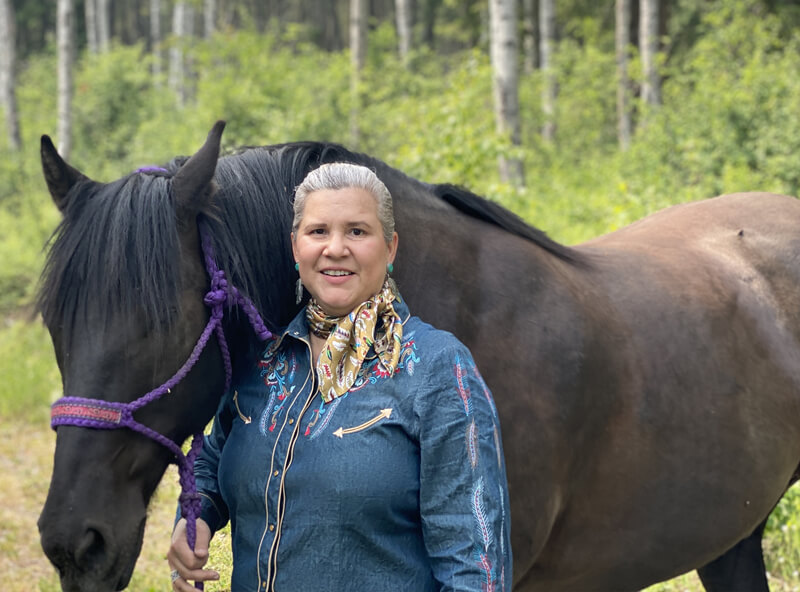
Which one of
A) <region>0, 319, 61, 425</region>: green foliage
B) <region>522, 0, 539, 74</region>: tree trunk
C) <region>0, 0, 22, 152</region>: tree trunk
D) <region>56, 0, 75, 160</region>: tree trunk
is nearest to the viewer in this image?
<region>0, 319, 61, 425</region>: green foliage

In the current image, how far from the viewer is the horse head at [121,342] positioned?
1788 mm

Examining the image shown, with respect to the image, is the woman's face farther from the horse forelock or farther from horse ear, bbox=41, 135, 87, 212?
horse ear, bbox=41, 135, 87, 212

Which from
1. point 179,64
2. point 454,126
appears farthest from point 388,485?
point 179,64

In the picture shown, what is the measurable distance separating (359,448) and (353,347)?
217mm

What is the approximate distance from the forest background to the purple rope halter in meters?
0.41

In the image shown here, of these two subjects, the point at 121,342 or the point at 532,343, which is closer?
the point at 121,342

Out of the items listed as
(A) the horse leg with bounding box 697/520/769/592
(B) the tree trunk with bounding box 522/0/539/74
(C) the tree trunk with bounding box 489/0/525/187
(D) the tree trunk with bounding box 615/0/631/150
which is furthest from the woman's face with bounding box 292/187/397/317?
(B) the tree trunk with bounding box 522/0/539/74

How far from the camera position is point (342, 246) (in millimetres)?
1876

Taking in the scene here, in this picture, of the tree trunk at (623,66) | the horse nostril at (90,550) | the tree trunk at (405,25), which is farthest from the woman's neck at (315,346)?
the tree trunk at (405,25)

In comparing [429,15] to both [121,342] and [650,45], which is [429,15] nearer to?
[650,45]

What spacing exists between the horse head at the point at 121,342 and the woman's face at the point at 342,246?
265mm

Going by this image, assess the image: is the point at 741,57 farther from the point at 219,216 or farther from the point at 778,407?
the point at 219,216

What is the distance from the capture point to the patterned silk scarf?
1857mm

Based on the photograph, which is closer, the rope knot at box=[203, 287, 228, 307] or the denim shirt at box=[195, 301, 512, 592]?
the denim shirt at box=[195, 301, 512, 592]
